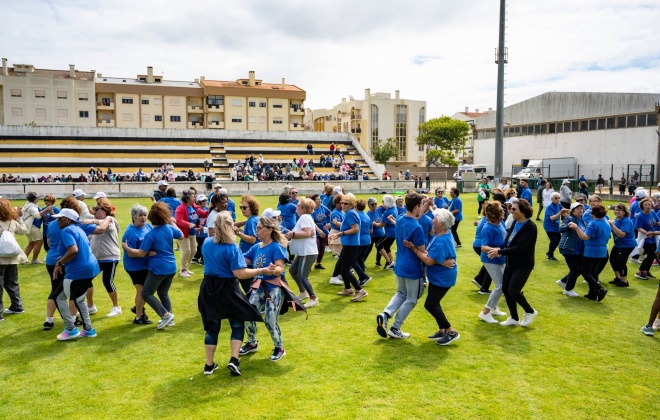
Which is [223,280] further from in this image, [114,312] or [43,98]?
[43,98]

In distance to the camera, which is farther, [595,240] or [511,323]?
[595,240]

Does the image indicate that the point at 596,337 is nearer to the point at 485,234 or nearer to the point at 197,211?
the point at 485,234

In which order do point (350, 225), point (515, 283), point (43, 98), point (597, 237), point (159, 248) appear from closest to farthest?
point (159, 248)
point (515, 283)
point (597, 237)
point (350, 225)
point (43, 98)

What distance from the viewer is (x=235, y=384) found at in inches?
197

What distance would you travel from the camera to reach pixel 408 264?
5883 mm

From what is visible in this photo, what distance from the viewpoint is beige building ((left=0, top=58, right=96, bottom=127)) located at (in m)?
59.4

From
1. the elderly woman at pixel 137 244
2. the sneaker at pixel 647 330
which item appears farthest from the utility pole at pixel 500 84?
the elderly woman at pixel 137 244

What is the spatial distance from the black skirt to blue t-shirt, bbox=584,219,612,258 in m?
5.83

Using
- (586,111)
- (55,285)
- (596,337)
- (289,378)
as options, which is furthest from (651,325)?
(586,111)

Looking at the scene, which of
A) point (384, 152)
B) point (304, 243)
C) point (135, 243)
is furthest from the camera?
point (384, 152)

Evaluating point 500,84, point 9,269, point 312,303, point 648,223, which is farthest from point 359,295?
point 500,84

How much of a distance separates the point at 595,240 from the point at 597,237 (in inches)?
2.6

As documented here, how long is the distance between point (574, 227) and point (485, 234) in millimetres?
1889

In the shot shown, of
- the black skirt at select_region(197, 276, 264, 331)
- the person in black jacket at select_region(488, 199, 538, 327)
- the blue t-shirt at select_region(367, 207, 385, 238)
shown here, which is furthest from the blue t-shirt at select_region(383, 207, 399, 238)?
the black skirt at select_region(197, 276, 264, 331)
